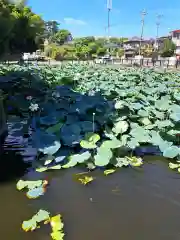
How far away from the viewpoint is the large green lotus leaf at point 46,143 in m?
4.50

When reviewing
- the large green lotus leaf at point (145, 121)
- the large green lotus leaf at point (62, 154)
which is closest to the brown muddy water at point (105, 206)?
the large green lotus leaf at point (62, 154)

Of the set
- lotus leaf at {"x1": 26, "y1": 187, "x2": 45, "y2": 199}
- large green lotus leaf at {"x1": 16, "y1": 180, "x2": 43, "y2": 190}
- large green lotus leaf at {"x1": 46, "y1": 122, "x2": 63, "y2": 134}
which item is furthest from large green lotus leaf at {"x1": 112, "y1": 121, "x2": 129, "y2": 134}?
lotus leaf at {"x1": 26, "y1": 187, "x2": 45, "y2": 199}

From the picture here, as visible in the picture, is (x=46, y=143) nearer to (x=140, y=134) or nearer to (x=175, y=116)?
(x=140, y=134)

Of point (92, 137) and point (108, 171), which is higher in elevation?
point (92, 137)

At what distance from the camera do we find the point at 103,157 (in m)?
4.43

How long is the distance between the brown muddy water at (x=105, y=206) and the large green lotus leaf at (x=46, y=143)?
377 mm

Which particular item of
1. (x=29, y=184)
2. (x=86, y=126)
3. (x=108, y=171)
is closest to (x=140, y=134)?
(x=86, y=126)

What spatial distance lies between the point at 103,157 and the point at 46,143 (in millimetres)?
896

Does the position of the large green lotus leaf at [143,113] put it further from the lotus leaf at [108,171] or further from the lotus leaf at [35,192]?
the lotus leaf at [35,192]

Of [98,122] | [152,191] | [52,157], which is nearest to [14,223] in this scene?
[52,157]

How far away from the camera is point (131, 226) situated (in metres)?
3.16

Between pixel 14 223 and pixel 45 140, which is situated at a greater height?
pixel 45 140

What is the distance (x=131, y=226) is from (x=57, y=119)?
317 cm

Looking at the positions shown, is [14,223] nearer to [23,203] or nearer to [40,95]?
[23,203]
